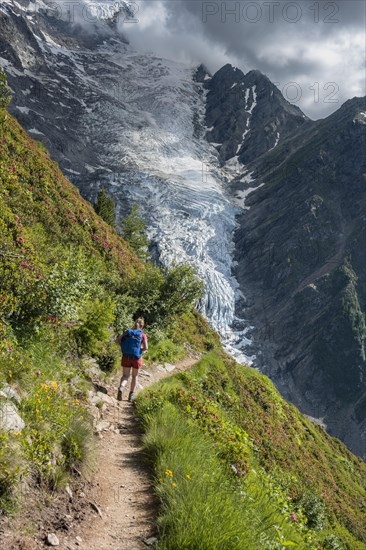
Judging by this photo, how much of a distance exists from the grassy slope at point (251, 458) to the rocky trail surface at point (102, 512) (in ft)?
1.02

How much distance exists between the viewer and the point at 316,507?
46.9 feet

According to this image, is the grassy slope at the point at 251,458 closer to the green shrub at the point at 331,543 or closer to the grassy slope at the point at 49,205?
the green shrub at the point at 331,543

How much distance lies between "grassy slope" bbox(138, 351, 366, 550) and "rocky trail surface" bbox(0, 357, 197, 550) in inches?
12.2

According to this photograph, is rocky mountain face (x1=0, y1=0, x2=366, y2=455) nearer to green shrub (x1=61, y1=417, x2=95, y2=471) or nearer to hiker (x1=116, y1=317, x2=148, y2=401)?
hiker (x1=116, y1=317, x2=148, y2=401)

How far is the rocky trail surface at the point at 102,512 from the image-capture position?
371 cm

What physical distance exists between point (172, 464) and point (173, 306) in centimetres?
1563

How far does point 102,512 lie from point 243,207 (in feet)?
580

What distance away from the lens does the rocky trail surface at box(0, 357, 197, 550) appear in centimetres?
371

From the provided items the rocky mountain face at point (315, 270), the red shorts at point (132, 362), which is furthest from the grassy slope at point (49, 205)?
the rocky mountain face at point (315, 270)

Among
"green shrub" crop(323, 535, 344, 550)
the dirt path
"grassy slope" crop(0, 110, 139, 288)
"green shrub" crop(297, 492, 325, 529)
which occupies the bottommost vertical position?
"green shrub" crop(323, 535, 344, 550)

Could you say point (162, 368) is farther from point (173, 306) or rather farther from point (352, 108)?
point (352, 108)

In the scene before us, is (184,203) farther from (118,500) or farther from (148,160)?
(118,500)

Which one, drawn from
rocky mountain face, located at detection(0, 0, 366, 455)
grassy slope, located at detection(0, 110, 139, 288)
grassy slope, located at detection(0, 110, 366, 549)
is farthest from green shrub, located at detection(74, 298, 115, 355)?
rocky mountain face, located at detection(0, 0, 366, 455)

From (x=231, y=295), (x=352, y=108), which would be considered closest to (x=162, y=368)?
(x=231, y=295)
